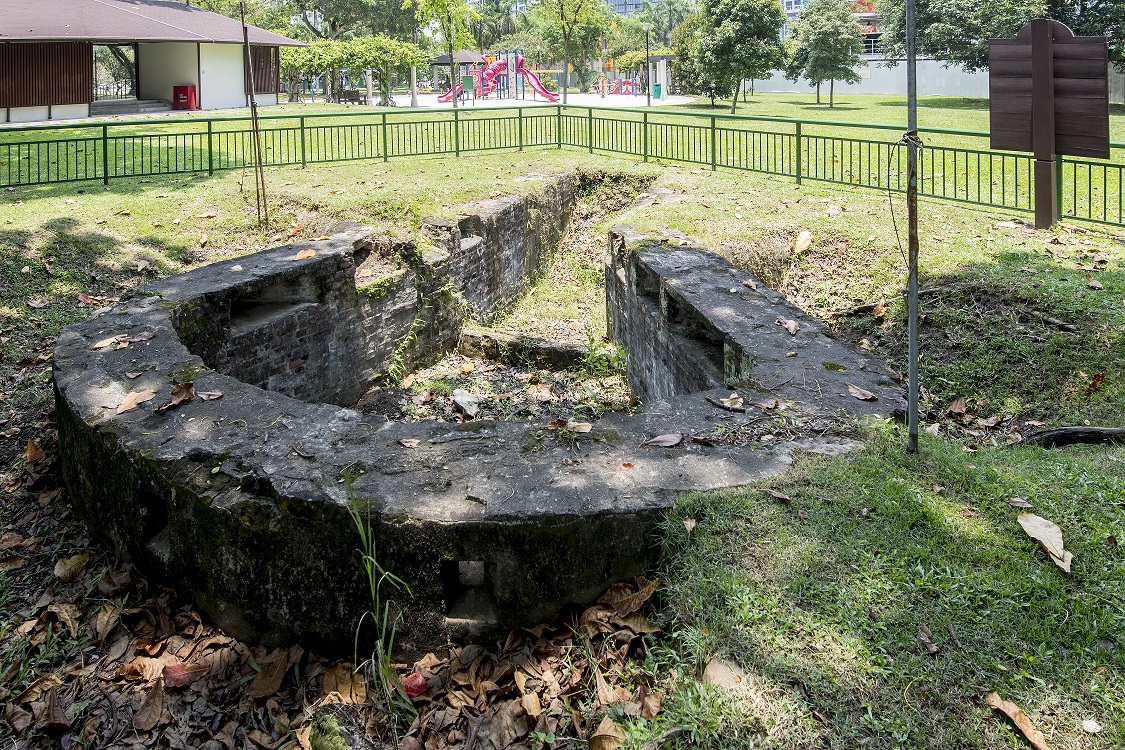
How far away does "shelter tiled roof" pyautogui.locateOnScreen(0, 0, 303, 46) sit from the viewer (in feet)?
79.5

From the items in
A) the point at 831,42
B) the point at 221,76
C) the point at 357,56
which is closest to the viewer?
the point at 221,76

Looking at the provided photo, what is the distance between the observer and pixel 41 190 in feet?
40.2

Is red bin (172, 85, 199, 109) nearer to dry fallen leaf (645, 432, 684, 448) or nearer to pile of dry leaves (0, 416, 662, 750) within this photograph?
pile of dry leaves (0, 416, 662, 750)

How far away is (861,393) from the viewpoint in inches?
203

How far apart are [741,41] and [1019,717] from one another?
93.9ft

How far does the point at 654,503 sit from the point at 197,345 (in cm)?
442

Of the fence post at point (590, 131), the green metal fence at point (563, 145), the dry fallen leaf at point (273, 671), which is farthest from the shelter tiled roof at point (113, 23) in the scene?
the dry fallen leaf at point (273, 671)

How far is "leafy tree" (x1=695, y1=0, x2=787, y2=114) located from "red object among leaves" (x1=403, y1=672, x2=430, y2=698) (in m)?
26.8

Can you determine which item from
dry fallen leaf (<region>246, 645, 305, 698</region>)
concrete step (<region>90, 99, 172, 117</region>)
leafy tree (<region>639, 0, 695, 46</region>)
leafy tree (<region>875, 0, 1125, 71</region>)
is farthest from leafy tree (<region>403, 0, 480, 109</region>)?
leafy tree (<region>639, 0, 695, 46</region>)

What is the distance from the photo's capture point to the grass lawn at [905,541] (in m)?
3.09

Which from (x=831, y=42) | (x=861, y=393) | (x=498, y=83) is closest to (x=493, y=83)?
(x=498, y=83)

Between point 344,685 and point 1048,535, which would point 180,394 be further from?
point 1048,535

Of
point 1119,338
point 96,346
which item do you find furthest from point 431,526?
point 1119,338

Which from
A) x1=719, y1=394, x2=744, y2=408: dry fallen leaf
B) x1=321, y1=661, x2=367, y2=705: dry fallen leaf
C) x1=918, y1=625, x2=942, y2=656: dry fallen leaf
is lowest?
x1=321, y1=661, x2=367, y2=705: dry fallen leaf
